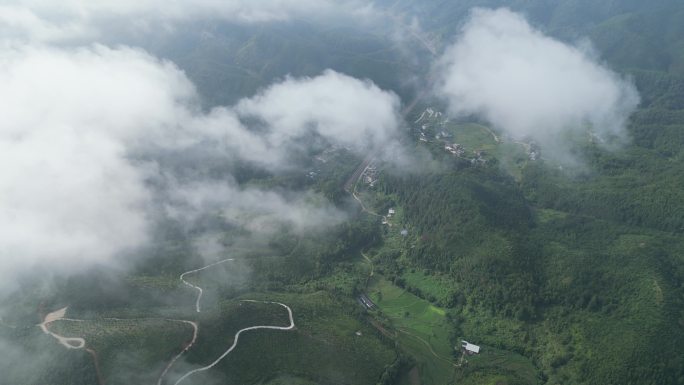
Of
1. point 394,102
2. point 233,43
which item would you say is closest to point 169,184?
point 394,102

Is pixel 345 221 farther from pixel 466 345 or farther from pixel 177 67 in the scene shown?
pixel 177 67

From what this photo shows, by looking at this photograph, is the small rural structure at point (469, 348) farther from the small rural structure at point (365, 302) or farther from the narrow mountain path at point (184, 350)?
the narrow mountain path at point (184, 350)

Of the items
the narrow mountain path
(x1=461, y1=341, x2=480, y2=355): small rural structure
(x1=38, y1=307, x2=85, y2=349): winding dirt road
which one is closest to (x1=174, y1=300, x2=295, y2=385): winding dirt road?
the narrow mountain path

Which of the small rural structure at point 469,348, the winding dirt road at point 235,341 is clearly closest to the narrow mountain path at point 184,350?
the winding dirt road at point 235,341

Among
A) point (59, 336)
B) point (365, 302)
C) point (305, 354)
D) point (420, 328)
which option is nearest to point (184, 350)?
point (305, 354)

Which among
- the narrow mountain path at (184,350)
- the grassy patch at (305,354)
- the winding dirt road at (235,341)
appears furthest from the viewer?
the grassy patch at (305,354)

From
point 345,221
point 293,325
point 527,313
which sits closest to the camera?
point 293,325

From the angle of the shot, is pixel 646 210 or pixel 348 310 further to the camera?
pixel 646 210

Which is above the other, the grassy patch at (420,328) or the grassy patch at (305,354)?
the grassy patch at (420,328)
